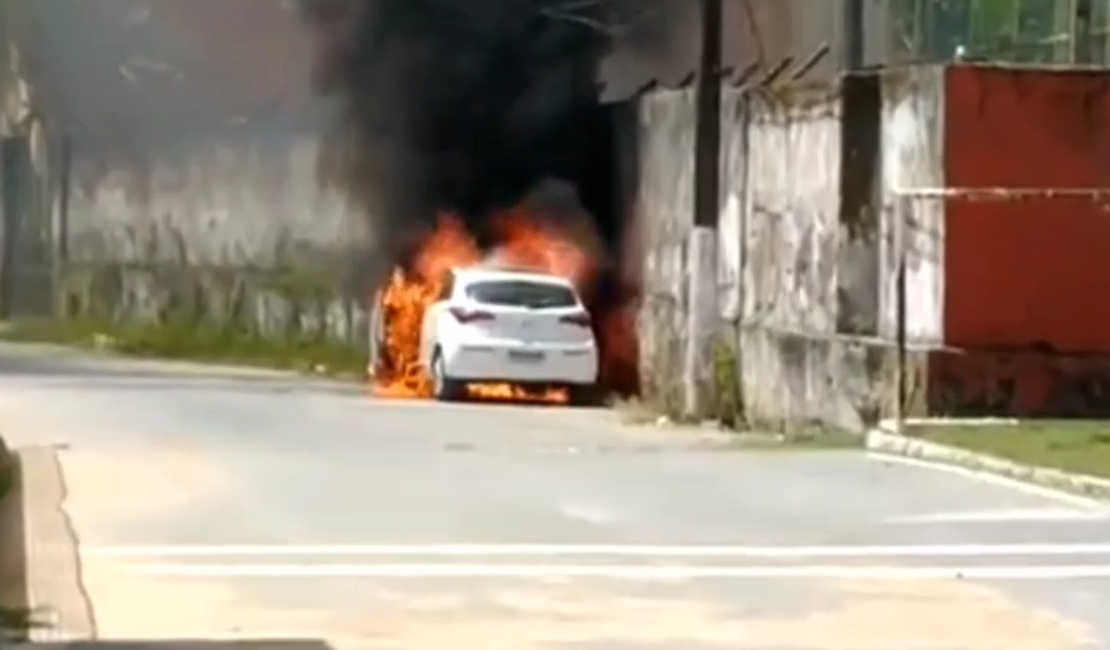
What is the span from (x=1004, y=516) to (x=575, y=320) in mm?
16901

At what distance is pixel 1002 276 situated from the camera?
88.9 ft

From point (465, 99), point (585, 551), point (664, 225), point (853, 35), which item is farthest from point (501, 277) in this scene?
point (585, 551)

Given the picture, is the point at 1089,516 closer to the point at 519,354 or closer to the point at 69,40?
the point at 519,354

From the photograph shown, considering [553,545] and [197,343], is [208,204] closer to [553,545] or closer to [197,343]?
[197,343]

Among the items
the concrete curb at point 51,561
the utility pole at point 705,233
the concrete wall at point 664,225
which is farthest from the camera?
the concrete wall at point 664,225

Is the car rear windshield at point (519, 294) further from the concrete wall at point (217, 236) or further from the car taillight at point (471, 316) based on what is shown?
the concrete wall at point (217, 236)

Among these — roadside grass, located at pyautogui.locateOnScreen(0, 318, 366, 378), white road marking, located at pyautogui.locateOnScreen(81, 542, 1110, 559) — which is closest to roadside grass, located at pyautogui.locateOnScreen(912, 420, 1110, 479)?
white road marking, located at pyautogui.locateOnScreen(81, 542, 1110, 559)

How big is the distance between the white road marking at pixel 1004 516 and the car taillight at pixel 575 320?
1632 centimetres

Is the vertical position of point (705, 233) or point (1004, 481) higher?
point (705, 233)

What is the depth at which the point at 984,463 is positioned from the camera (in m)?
22.7

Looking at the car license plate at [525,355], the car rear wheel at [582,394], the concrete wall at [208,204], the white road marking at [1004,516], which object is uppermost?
the concrete wall at [208,204]

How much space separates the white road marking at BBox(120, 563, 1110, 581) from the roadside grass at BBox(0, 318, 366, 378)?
28.6m

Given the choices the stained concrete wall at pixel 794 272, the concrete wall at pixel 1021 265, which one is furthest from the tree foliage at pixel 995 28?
the concrete wall at pixel 1021 265

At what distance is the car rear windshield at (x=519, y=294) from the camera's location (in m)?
35.7
